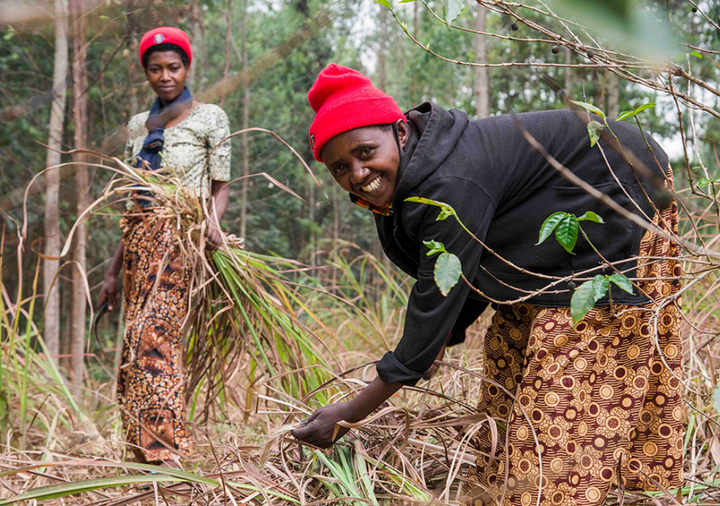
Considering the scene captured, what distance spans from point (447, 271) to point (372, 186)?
37 centimetres

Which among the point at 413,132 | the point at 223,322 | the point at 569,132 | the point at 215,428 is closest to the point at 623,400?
the point at 569,132

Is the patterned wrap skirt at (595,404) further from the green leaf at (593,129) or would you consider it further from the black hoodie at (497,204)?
the green leaf at (593,129)

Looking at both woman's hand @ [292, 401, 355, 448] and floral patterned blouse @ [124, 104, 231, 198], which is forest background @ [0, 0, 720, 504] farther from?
woman's hand @ [292, 401, 355, 448]

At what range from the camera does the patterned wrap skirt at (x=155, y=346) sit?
7.30ft

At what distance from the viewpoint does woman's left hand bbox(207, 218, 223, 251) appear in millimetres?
2295

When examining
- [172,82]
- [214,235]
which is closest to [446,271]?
[214,235]

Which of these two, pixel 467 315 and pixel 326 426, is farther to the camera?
pixel 467 315

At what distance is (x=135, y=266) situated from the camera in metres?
2.38

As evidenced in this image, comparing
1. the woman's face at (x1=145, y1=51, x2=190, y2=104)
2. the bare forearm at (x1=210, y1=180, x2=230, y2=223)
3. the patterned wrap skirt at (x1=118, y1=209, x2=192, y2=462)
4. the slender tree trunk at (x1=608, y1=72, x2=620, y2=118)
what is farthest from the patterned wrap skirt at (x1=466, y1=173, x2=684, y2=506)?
the slender tree trunk at (x1=608, y1=72, x2=620, y2=118)

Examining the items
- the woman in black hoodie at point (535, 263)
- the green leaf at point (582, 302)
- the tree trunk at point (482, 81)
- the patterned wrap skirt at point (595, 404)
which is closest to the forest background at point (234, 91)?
the tree trunk at point (482, 81)

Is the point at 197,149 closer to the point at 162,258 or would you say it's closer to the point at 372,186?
the point at 162,258

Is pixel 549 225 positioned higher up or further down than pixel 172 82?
further down

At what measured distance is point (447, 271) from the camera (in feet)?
3.36

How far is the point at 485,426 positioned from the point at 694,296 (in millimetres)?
1624
